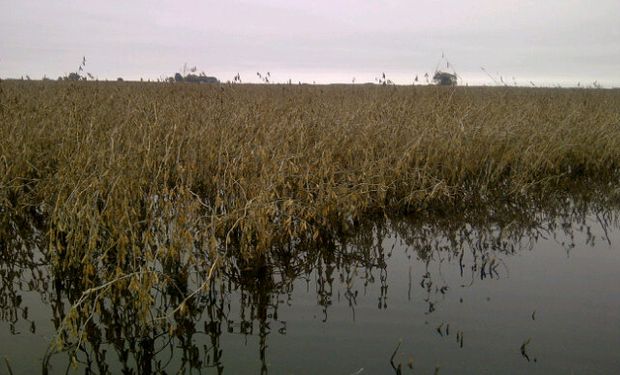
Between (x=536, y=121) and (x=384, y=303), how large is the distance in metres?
5.48

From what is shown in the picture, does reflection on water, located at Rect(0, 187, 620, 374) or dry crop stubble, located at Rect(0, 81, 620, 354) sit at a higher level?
dry crop stubble, located at Rect(0, 81, 620, 354)

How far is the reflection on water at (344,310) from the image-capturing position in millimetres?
2539

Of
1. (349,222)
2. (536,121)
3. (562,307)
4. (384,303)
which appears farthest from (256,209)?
(536,121)

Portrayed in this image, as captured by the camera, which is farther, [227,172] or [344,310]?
[227,172]

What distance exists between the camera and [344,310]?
3.16 m

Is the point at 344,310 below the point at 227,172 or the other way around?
below

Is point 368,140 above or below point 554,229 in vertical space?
above

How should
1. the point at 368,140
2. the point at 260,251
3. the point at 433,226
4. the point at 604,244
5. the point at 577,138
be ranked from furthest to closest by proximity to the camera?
the point at 577,138 → the point at 368,140 → the point at 433,226 → the point at 604,244 → the point at 260,251

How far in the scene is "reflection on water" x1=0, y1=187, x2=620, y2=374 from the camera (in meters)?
2.54

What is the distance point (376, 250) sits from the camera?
4203 millimetres

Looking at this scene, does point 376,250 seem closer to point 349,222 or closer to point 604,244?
point 349,222

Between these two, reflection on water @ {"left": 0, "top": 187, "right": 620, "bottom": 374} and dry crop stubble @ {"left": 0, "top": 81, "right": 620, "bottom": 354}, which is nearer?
reflection on water @ {"left": 0, "top": 187, "right": 620, "bottom": 374}

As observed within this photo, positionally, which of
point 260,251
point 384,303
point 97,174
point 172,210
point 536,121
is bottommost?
point 384,303

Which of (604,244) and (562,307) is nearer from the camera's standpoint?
(562,307)
